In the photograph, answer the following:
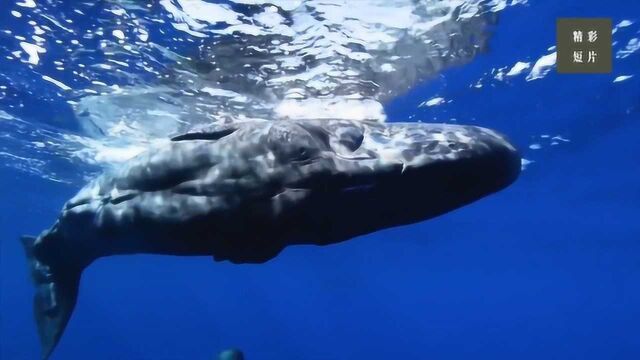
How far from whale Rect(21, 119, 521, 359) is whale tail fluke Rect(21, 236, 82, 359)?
139 cm

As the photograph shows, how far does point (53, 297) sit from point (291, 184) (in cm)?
391

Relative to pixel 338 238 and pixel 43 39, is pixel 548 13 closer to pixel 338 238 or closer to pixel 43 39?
pixel 338 238

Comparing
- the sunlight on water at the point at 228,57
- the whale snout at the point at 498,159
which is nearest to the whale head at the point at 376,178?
the whale snout at the point at 498,159

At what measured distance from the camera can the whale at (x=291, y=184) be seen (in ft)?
16.0

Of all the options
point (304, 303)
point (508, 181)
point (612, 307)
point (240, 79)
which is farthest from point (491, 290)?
point (508, 181)

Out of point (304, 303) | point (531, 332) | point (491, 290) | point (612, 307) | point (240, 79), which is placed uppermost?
point (240, 79)

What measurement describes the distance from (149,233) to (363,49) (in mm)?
7975

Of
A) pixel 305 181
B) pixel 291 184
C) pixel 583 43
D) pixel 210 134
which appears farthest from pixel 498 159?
pixel 583 43

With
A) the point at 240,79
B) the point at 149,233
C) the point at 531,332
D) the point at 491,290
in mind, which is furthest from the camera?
the point at 531,332

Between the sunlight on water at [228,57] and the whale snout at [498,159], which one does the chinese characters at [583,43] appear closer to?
the sunlight on water at [228,57]

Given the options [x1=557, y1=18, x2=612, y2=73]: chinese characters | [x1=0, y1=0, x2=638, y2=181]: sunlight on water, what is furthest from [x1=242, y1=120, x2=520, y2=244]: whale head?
[x1=557, y1=18, x2=612, y2=73]: chinese characters

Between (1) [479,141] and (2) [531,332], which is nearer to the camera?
(1) [479,141]

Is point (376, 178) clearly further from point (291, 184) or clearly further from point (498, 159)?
point (498, 159)

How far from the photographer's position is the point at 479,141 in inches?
193
